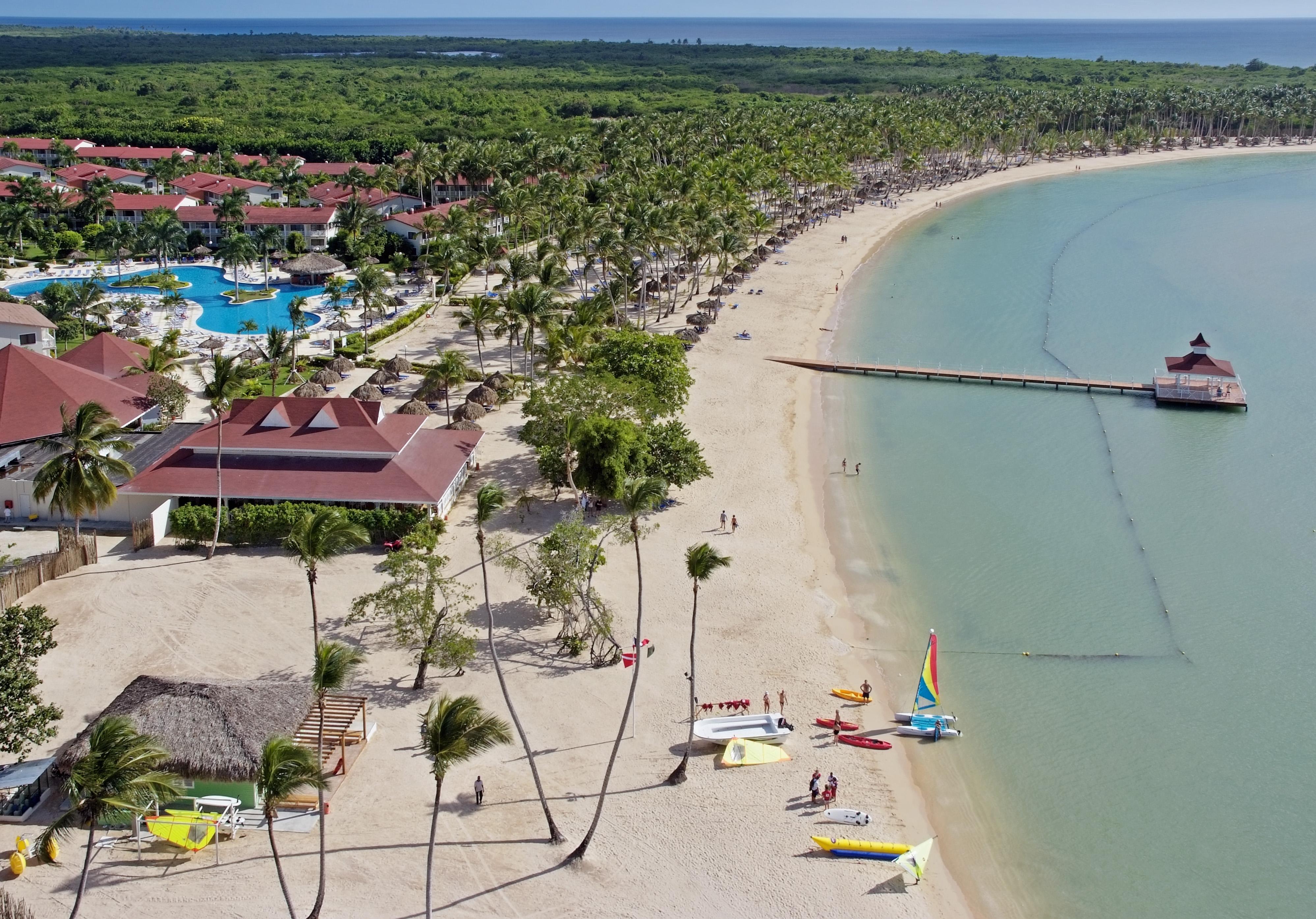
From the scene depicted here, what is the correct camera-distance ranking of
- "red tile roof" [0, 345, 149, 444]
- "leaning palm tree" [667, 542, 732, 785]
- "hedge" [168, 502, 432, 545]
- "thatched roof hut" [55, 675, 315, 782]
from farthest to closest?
1. "red tile roof" [0, 345, 149, 444]
2. "hedge" [168, 502, 432, 545]
3. "leaning palm tree" [667, 542, 732, 785]
4. "thatched roof hut" [55, 675, 315, 782]

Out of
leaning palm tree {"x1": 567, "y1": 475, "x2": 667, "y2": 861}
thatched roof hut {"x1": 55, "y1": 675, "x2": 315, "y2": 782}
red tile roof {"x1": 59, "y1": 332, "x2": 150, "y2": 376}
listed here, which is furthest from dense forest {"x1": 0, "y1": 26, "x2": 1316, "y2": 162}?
thatched roof hut {"x1": 55, "y1": 675, "x2": 315, "y2": 782}

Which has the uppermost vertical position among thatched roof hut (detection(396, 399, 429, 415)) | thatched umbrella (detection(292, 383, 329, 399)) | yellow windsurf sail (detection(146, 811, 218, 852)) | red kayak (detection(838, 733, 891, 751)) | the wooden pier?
the wooden pier

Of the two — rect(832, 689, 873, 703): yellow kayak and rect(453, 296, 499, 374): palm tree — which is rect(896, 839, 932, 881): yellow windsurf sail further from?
rect(453, 296, 499, 374): palm tree

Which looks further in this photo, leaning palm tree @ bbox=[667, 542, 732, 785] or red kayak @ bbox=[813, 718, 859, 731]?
red kayak @ bbox=[813, 718, 859, 731]

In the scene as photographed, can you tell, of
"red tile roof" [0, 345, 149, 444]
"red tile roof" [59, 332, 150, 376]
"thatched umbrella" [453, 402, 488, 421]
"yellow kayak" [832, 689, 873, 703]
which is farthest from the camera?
"red tile roof" [59, 332, 150, 376]

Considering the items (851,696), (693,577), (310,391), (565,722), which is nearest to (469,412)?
(310,391)

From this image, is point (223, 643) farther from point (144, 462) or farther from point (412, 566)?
point (144, 462)

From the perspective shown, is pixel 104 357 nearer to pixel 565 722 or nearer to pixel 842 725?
pixel 565 722
